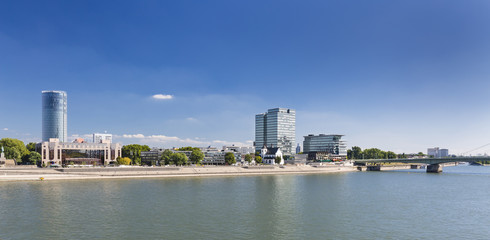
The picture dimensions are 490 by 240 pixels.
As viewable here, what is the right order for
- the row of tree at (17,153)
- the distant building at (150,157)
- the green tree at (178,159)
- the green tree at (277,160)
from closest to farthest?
the row of tree at (17,153) < the green tree at (178,159) < the distant building at (150,157) < the green tree at (277,160)

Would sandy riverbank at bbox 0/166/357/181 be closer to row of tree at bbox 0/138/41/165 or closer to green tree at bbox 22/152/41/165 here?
row of tree at bbox 0/138/41/165

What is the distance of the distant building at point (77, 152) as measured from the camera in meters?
146

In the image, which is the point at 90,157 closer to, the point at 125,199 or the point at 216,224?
the point at 125,199

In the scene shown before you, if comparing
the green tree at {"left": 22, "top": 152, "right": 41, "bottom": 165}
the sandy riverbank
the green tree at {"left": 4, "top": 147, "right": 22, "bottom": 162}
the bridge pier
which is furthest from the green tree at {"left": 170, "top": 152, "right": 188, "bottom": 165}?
the bridge pier

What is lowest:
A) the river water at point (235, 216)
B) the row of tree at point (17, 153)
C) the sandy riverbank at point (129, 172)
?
the sandy riverbank at point (129, 172)

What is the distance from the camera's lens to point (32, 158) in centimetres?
13175

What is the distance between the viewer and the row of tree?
127812 millimetres

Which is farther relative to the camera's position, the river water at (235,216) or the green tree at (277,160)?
the green tree at (277,160)

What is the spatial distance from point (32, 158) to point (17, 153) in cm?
545

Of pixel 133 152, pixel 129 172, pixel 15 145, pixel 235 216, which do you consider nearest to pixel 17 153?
pixel 15 145

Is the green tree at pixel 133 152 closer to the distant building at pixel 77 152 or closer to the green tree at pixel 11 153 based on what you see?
the distant building at pixel 77 152

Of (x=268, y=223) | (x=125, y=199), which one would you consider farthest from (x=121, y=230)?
(x=125, y=199)

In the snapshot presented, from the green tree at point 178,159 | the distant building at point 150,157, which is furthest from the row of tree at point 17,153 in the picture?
the green tree at point 178,159

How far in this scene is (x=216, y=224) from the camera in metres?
40.0
